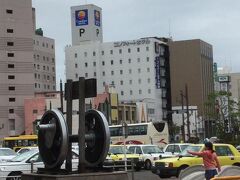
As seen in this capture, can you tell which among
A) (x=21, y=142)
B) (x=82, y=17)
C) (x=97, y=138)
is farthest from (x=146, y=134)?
(x=82, y=17)

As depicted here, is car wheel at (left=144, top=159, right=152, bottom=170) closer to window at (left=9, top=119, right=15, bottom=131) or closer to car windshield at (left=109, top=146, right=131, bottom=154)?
car windshield at (left=109, top=146, right=131, bottom=154)

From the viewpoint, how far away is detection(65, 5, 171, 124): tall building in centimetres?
14512

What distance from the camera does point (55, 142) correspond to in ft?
44.1

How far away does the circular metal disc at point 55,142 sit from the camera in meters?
13.0

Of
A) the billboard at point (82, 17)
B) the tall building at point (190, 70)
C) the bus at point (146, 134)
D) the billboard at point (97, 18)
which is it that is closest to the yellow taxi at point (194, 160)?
the bus at point (146, 134)

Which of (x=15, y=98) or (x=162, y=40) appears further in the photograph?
(x=162, y=40)

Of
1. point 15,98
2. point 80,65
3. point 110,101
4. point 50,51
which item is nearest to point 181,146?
point 110,101

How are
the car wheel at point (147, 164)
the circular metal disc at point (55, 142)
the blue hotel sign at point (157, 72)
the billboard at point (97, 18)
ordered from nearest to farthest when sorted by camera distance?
the circular metal disc at point (55, 142) → the car wheel at point (147, 164) → the blue hotel sign at point (157, 72) → the billboard at point (97, 18)

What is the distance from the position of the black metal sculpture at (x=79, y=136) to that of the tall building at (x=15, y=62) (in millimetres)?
101558

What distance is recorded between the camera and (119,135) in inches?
A: 2341

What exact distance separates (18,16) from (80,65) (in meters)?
38.5

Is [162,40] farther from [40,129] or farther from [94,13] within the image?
[40,129]

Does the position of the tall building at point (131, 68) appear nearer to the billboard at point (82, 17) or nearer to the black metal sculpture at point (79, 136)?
the billboard at point (82, 17)

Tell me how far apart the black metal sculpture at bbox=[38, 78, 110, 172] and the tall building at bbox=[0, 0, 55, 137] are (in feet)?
333
